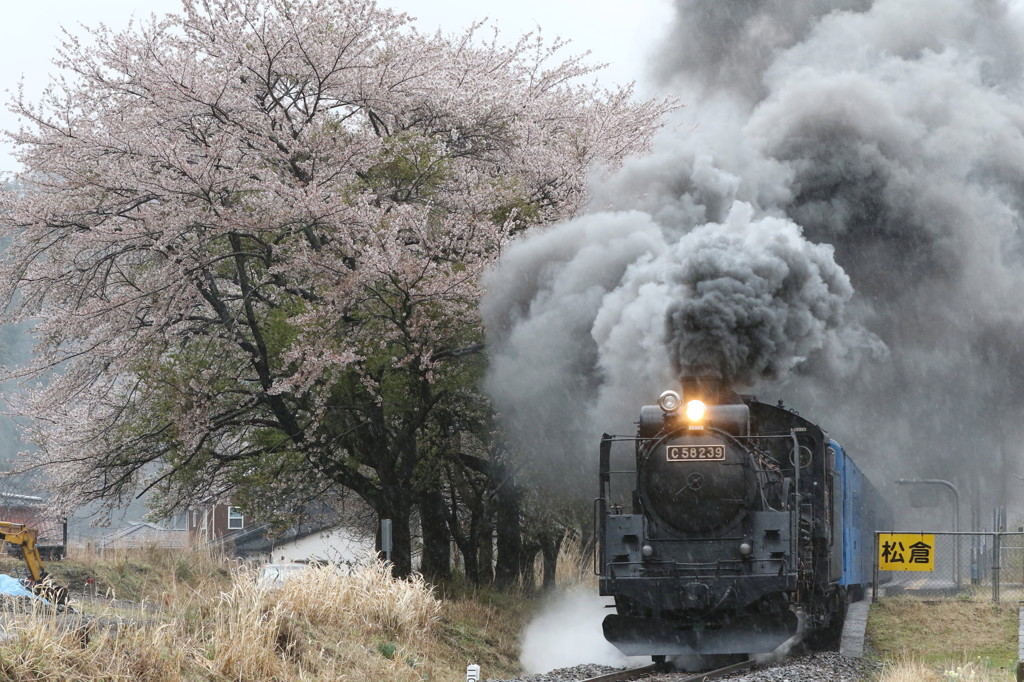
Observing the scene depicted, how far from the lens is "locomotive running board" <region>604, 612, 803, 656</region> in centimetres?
1099

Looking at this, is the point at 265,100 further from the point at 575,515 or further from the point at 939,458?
the point at 939,458

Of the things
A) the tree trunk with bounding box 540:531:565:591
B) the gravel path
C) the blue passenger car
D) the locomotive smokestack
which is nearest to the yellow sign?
the blue passenger car

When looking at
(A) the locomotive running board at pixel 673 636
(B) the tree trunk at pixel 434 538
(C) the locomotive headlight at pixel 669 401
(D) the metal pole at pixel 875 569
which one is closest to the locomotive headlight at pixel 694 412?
(C) the locomotive headlight at pixel 669 401

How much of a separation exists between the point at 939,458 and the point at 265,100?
13.6 meters

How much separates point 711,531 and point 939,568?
587 inches

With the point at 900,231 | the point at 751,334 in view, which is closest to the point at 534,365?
the point at 751,334

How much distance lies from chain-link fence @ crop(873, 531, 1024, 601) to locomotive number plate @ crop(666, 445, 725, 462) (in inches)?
261

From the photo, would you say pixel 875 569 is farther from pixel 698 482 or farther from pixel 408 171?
pixel 408 171

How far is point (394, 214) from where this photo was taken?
15977mm

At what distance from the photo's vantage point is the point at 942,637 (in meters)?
14.7

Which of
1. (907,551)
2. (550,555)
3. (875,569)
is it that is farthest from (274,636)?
(550,555)

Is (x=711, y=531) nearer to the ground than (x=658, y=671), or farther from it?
farther from it

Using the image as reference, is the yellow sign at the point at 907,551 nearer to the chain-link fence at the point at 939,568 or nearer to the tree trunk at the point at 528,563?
the chain-link fence at the point at 939,568

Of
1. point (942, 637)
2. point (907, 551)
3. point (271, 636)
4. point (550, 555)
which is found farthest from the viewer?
point (550, 555)
